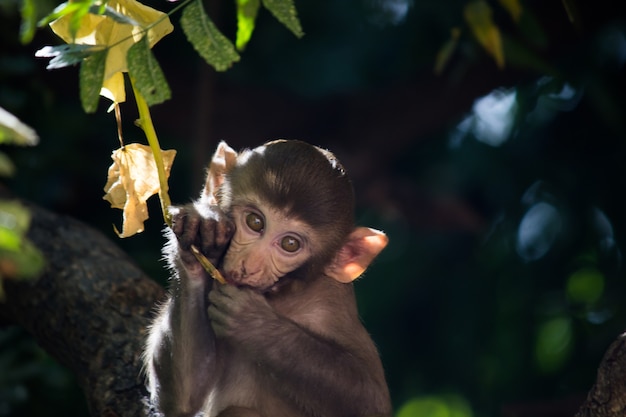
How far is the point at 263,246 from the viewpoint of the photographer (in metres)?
4.48

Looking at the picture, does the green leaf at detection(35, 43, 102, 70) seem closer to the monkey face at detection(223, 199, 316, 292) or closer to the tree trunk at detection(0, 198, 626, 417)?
the monkey face at detection(223, 199, 316, 292)

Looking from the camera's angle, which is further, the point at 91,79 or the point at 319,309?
the point at 319,309

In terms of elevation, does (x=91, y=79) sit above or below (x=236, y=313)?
above

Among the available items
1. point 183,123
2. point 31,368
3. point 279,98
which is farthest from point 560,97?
point 31,368

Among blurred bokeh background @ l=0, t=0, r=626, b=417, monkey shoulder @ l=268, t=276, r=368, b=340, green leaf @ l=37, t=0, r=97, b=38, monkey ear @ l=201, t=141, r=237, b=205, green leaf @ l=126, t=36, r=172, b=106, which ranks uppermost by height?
green leaf @ l=37, t=0, r=97, b=38

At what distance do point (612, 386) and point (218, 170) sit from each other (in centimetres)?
222

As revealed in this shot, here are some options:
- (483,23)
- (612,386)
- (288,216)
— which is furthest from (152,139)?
(483,23)

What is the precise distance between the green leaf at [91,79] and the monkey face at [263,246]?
1.54 metres

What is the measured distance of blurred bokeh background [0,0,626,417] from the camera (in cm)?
782

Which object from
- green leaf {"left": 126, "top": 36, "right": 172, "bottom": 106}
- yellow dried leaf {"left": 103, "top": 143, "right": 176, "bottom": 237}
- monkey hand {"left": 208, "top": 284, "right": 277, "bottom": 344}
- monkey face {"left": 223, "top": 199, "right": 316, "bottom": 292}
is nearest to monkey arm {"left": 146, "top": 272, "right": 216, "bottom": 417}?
monkey hand {"left": 208, "top": 284, "right": 277, "bottom": 344}

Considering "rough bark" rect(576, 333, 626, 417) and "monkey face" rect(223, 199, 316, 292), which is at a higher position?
"rough bark" rect(576, 333, 626, 417)

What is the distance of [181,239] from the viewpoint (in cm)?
418

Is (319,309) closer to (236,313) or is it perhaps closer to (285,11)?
(236,313)

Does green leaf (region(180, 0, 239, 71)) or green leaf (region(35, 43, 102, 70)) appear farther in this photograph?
green leaf (region(180, 0, 239, 71))
